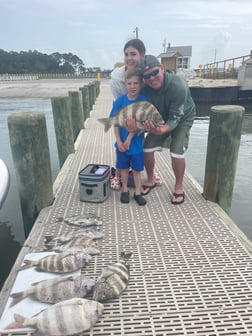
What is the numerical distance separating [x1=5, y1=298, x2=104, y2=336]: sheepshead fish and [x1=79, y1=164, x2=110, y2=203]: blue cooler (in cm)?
175

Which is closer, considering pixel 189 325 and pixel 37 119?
pixel 189 325

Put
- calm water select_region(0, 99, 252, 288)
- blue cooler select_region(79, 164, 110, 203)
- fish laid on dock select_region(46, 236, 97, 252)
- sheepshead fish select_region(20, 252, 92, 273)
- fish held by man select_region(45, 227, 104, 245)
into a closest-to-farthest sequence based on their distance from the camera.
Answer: sheepshead fish select_region(20, 252, 92, 273) < fish laid on dock select_region(46, 236, 97, 252) < fish held by man select_region(45, 227, 104, 245) < blue cooler select_region(79, 164, 110, 203) < calm water select_region(0, 99, 252, 288)

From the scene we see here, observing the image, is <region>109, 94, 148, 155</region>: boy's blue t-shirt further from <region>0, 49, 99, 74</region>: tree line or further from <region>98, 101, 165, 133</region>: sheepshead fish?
<region>0, 49, 99, 74</region>: tree line

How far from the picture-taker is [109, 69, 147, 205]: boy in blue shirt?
3.28 meters

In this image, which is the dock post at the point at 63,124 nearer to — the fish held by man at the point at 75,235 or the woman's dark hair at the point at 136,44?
the woman's dark hair at the point at 136,44

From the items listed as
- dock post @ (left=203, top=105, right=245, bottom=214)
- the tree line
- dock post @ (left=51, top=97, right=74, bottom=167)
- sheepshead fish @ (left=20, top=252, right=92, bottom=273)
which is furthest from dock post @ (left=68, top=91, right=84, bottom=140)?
the tree line

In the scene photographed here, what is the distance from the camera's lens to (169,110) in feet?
11.0

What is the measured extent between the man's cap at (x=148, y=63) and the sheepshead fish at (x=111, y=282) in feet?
6.77

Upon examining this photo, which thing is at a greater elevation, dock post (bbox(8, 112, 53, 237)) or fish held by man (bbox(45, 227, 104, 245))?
dock post (bbox(8, 112, 53, 237))

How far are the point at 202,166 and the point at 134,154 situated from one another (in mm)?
4606

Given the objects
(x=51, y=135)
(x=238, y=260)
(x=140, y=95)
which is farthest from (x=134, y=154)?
(x=51, y=135)

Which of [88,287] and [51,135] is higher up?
[88,287]

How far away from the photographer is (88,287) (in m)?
2.18

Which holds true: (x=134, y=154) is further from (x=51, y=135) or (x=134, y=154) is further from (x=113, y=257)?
(x=51, y=135)
